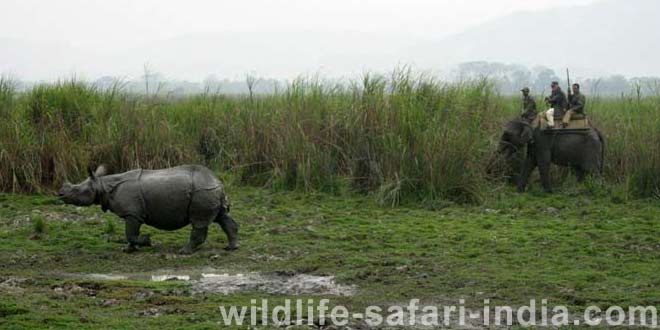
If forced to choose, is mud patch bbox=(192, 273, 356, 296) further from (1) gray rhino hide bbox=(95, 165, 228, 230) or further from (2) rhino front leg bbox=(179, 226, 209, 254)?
(1) gray rhino hide bbox=(95, 165, 228, 230)

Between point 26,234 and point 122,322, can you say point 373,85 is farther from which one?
point 122,322

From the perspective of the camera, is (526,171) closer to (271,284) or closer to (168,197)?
(168,197)

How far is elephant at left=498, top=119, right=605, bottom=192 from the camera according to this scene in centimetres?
1702

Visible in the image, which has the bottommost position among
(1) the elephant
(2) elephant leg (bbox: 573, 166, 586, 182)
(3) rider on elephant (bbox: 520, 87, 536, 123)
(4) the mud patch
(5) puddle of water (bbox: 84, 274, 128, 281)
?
(4) the mud patch

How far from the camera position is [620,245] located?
37.4ft

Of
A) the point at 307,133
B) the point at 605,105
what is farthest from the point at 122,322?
the point at 605,105

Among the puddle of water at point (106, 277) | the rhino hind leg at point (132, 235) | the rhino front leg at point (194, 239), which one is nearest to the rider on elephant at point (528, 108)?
the rhino front leg at point (194, 239)

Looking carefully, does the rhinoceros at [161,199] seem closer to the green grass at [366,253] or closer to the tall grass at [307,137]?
the green grass at [366,253]

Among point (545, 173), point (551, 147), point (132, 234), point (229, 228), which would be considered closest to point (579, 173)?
point (551, 147)

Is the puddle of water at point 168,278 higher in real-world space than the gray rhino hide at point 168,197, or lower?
lower

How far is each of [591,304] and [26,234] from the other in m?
6.61

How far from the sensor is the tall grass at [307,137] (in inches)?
591

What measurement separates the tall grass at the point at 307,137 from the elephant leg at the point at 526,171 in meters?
0.57

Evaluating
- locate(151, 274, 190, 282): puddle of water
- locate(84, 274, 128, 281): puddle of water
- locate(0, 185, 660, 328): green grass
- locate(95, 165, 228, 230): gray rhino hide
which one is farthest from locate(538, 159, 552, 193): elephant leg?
locate(84, 274, 128, 281): puddle of water
